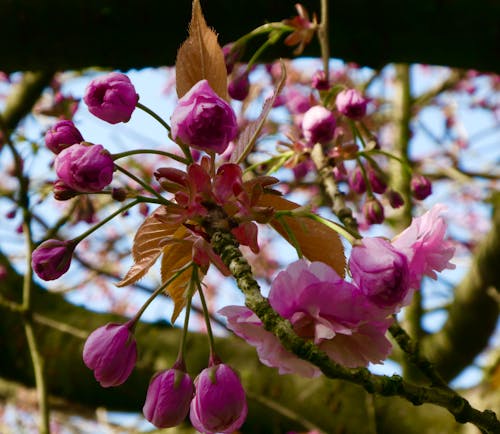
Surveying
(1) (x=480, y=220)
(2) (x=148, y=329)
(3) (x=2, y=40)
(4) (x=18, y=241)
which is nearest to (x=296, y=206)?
(3) (x=2, y=40)

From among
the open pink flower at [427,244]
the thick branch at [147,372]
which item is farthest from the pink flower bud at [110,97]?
the thick branch at [147,372]

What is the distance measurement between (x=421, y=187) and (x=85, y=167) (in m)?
0.77

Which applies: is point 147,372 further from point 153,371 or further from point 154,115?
point 154,115

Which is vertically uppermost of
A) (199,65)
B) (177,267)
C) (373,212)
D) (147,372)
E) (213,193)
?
(199,65)

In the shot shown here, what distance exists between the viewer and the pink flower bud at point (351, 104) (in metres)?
1.17

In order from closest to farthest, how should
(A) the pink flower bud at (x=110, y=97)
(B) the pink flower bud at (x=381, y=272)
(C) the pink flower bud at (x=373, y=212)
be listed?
(B) the pink flower bud at (x=381, y=272) < (A) the pink flower bud at (x=110, y=97) < (C) the pink flower bud at (x=373, y=212)

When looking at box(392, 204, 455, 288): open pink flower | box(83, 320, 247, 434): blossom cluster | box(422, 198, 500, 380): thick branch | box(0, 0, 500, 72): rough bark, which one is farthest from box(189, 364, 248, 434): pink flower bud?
box(422, 198, 500, 380): thick branch

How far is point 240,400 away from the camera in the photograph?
2.43ft

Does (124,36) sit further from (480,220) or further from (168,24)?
(480,220)

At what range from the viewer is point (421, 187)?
1324 mm

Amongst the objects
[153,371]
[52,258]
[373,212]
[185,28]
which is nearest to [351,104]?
[373,212]

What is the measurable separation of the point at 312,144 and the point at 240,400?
56 cm

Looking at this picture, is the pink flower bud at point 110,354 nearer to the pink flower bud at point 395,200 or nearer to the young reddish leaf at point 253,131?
the young reddish leaf at point 253,131

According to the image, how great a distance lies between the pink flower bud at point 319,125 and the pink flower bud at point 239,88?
0.16 m
